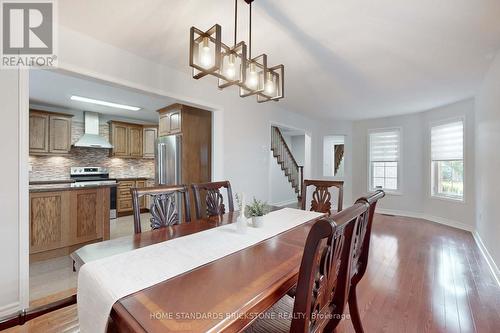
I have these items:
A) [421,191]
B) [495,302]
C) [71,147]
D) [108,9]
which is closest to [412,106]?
[421,191]

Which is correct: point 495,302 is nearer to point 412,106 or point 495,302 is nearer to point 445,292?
point 445,292

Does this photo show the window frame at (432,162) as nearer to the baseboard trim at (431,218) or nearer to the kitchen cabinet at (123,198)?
the baseboard trim at (431,218)

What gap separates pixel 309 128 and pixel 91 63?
196 inches

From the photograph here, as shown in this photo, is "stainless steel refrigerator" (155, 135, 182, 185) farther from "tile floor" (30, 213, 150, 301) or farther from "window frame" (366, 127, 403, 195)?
"window frame" (366, 127, 403, 195)

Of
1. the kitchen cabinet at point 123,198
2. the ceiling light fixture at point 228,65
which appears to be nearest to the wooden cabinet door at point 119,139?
the kitchen cabinet at point 123,198

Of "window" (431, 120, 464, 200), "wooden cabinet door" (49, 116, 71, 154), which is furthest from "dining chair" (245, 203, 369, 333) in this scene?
"wooden cabinet door" (49, 116, 71, 154)

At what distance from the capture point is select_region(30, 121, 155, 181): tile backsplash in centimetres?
488

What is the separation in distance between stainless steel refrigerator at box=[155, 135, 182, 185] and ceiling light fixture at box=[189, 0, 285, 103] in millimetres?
2217

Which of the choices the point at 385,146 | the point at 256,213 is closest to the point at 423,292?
the point at 256,213

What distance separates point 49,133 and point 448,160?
8403 millimetres

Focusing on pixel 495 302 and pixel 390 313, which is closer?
pixel 390 313

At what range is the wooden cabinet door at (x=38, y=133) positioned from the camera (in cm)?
454

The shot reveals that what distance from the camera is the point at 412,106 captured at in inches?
191

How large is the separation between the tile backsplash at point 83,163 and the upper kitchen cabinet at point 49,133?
10.8 inches
